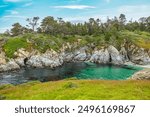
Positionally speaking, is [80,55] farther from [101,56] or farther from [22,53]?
[22,53]

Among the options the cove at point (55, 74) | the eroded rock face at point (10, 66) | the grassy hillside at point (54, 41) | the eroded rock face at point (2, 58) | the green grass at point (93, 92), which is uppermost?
the green grass at point (93, 92)

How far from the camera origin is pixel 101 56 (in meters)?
117

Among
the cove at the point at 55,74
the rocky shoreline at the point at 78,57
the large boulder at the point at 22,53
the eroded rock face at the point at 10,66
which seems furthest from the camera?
the large boulder at the point at 22,53

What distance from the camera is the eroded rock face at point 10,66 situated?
92312 millimetres

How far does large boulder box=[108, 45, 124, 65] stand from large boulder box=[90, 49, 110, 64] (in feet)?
5.55

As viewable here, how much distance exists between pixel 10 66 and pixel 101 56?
131 feet

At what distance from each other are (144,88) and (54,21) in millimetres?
119433

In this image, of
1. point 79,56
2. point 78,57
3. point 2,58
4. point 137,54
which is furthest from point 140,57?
point 2,58

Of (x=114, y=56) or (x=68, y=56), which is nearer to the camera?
(x=114, y=56)

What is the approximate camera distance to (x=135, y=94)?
23.0 meters

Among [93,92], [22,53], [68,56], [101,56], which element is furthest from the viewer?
[68,56]

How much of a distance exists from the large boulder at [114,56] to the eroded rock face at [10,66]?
40787mm

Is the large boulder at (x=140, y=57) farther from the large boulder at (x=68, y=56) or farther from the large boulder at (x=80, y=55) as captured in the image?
the large boulder at (x=68, y=56)

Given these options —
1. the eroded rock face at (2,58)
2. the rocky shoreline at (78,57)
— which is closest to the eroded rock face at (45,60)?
the rocky shoreline at (78,57)
